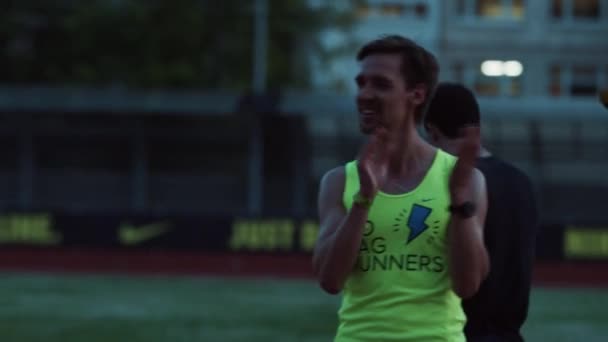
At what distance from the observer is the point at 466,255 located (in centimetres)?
357

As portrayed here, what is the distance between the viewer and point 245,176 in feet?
80.7

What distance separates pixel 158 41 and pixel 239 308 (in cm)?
1858

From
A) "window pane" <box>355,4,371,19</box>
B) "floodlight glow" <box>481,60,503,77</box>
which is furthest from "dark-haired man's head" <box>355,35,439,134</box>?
"floodlight glow" <box>481,60,503,77</box>

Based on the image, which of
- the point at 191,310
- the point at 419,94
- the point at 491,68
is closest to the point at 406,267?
the point at 419,94

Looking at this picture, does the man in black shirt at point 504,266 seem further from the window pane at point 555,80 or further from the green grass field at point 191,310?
the window pane at point 555,80

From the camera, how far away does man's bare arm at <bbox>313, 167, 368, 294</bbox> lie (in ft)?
11.5

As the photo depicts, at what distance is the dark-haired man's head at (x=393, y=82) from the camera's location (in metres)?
3.55

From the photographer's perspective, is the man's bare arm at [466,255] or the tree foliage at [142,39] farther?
the tree foliage at [142,39]

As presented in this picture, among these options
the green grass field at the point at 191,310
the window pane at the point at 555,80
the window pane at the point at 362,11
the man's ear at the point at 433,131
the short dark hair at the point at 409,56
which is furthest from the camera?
the window pane at the point at 555,80

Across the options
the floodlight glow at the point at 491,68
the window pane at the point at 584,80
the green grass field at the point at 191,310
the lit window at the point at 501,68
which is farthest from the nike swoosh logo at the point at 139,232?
the window pane at the point at 584,80

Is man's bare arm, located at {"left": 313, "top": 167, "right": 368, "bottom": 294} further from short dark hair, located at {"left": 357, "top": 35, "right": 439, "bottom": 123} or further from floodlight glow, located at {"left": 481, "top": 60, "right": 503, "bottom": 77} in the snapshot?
floodlight glow, located at {"left": 481, "top": 60, "right": 503, "bottom": 77}

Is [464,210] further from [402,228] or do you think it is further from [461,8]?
[461,8]

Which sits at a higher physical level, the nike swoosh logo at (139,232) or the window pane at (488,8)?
the window pane at (488,8)

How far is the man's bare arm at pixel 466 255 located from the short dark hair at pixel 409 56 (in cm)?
34
